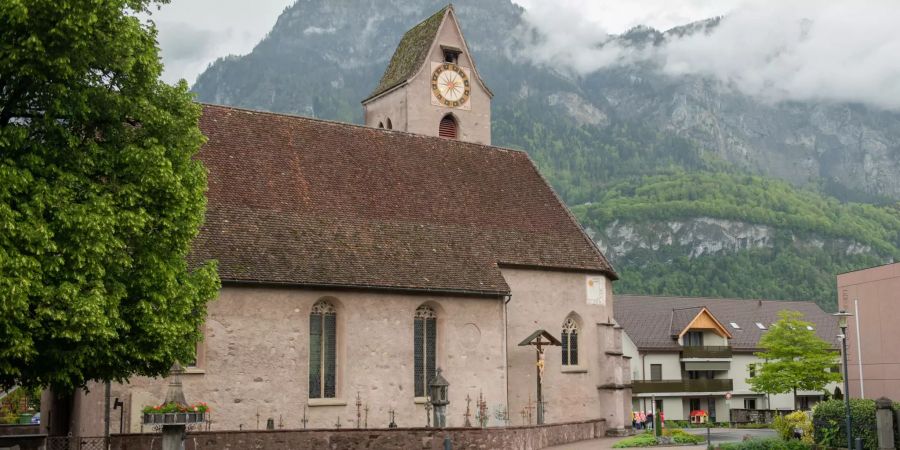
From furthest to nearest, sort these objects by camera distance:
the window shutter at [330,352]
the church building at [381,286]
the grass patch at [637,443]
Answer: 1. the window shutter at [330,352]
2. the grass patch at [637,443]
3. the church building at [381,286]

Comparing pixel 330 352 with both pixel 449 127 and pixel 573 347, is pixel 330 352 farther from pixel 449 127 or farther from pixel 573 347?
pixel 449 127

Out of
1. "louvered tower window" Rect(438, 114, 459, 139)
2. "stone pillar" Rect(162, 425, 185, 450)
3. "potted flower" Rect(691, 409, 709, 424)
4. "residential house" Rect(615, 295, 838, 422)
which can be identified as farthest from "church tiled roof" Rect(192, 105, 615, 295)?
"potted flower" Rect(691, 409, 709, 424)

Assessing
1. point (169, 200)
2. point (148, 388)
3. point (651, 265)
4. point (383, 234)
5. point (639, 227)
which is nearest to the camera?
point (169, 200)

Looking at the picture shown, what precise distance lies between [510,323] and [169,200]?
699 inches

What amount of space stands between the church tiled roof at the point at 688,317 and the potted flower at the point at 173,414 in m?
51.0

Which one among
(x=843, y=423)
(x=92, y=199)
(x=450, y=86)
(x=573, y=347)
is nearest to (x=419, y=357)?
(x=573, y=347)

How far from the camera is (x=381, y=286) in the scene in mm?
35625

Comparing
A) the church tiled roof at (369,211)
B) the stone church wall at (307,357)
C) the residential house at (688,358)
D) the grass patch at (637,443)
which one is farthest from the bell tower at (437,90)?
the residential house at (688,358)

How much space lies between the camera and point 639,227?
187875mm

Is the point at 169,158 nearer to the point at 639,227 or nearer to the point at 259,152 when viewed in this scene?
the point at 259,152

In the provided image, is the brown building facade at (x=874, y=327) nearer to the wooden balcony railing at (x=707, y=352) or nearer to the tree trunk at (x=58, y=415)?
the wooden balcony railing at (x=707, y=352)

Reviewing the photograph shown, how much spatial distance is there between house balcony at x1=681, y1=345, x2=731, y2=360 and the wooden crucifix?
37.2 metres

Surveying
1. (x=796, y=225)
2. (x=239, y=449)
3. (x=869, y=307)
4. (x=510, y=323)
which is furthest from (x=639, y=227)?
(x=239, y=449)

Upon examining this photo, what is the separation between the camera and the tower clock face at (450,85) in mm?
48156
